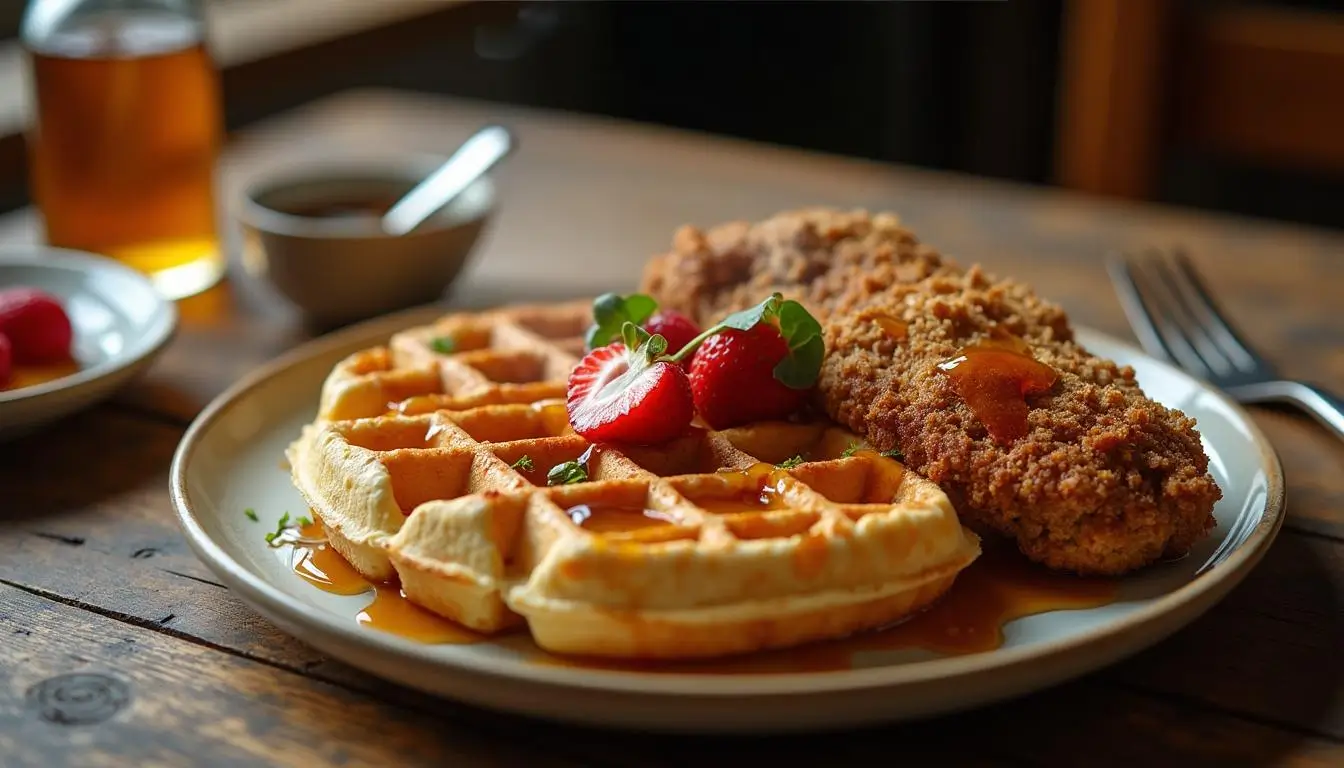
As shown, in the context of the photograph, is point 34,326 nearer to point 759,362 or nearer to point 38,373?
point 38,373

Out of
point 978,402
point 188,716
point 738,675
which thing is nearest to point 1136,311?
point 978,402

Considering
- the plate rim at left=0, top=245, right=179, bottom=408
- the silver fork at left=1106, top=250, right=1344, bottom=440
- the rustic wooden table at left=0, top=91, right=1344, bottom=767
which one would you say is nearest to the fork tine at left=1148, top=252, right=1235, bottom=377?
the silver fork at left=1106, top=250, right=1344, bottom=440

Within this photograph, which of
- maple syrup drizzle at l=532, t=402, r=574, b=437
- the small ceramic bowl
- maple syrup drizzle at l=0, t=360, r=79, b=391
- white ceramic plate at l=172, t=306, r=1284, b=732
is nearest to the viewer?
white ceramic plate at l=172, t=306, r=1284, b=732

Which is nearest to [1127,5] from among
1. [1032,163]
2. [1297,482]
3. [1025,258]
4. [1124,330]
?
[1032,163]

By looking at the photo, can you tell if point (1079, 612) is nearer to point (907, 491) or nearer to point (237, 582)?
point (907, 491)

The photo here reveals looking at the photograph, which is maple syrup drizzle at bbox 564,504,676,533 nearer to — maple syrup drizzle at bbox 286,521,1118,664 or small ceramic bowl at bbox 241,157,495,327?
maple syrup drizzle at bbox 286,521,1118,664
